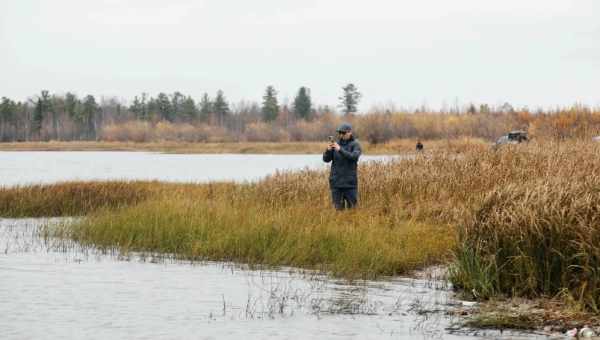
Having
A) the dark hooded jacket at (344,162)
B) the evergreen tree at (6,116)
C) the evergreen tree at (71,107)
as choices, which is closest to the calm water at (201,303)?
the dark hooded jacket at (344,162)

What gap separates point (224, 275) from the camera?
12.3m

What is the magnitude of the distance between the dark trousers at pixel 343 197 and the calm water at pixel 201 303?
245cm

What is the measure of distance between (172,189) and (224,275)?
10581 mm

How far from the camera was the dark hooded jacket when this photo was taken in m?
13.8

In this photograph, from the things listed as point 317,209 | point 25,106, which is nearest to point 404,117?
point 317,209

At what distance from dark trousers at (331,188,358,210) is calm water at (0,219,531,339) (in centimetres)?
245

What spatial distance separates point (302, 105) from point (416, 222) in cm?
11510

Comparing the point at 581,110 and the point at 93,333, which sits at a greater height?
the point at 581,110

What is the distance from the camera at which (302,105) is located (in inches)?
5108

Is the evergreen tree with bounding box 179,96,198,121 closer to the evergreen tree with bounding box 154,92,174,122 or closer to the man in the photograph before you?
the evergreen tree with bounding box 154,92,174,122

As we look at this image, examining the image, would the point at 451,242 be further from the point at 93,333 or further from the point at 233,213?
the point at 93,333

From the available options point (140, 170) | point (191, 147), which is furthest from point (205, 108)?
point (140, 170)

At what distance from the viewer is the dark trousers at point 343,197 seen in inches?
566

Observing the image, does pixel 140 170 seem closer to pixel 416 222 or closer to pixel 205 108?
pixel 416 222
